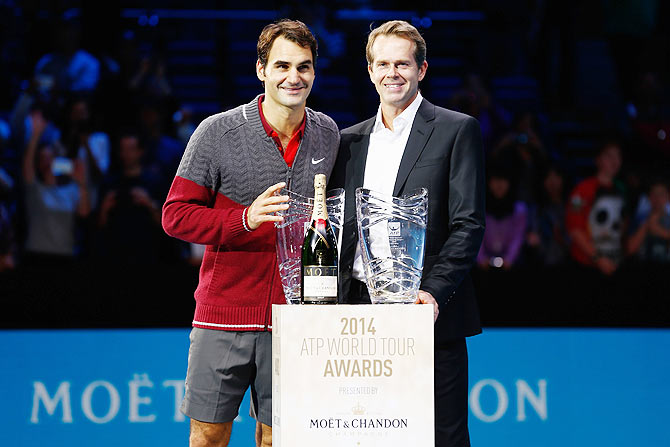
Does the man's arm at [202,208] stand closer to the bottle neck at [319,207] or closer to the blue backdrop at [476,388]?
the bottle neck at [319,207]

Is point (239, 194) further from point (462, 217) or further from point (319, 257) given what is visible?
point (462, 217)

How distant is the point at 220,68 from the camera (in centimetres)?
752

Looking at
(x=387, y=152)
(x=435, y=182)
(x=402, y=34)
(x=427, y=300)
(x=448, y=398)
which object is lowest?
(x=448, y=398)

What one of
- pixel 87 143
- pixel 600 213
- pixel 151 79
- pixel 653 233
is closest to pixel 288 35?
pixel 87 143

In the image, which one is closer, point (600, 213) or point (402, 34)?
point (402, 34)

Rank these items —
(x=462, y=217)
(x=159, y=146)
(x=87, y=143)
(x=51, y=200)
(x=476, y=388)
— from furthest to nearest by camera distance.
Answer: (x=159, y=146) → (x=87, y=143) → (x=51, y=200) → (x=476, y=388) → (x=462, y=217)

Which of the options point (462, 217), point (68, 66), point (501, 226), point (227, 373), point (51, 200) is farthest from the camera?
point (68, 66)

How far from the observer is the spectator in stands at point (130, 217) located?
500cm

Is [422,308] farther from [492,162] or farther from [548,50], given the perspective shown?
[548,50]

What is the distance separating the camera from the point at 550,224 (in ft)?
18.8

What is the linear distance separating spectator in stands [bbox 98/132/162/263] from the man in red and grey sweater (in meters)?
2.10

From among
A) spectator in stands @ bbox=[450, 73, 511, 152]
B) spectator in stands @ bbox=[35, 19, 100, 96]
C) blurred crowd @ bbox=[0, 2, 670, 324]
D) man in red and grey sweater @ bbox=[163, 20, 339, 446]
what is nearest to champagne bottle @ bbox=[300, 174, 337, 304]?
man in red and grey sweater @ bbox=[163, 20, 339, 446]

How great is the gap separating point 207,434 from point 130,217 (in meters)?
2.41

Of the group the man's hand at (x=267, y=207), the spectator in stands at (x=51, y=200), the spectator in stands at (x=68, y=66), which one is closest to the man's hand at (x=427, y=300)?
the man's hand at (x=267, y=207)
